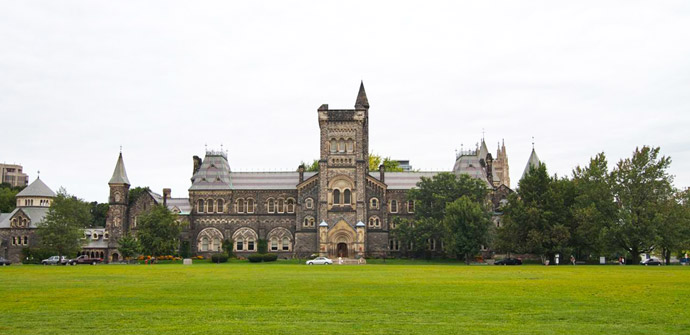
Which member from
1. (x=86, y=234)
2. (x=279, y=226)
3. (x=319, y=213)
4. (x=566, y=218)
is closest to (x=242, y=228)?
(x=279, y=226)

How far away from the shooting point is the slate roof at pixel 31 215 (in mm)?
95500

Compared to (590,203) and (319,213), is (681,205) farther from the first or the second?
(319,213)

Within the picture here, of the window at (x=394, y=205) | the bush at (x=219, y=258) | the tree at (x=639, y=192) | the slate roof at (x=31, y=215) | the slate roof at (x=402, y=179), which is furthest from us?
the slate roof at (x=31, y=215)

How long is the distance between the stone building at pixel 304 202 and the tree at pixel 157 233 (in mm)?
11174

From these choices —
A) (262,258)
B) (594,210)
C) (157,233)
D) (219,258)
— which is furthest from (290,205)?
(594,210)

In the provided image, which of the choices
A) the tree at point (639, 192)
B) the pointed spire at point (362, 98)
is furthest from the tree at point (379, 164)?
the tree at point (639, 192)

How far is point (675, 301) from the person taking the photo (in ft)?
77.3

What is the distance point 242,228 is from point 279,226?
487 centimetres

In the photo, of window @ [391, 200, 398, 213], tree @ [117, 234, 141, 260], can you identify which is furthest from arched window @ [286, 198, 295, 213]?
tree @ [117, 234, 141, 260]

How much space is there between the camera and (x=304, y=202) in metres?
89.1

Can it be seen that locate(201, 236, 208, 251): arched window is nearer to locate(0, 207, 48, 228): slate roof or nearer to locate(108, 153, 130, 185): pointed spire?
locate(108, 153, 130, 185): pointed spire

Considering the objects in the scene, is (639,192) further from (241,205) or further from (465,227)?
(241,205)

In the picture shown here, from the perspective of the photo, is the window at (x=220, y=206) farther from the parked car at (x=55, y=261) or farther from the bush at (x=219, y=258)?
the parked car at (x=55, y=261)

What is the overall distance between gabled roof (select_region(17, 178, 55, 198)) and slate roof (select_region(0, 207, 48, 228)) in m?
2.96
